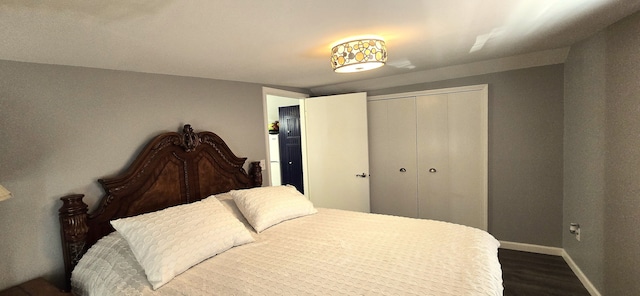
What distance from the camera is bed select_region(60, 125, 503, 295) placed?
4.59 feet

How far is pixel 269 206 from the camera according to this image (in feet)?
7.41

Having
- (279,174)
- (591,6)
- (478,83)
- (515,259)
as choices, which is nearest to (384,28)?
(591,6)

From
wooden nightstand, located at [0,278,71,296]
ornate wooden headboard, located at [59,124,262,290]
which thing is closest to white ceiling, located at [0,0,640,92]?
ornate wooden headboard, located at [59,124,262,290]

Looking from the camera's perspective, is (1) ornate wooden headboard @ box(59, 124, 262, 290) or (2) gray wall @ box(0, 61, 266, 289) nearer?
(2) gray wall @ box(0, 61, 266, 289)

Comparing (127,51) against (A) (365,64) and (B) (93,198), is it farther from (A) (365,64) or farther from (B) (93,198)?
(A) (365,64)

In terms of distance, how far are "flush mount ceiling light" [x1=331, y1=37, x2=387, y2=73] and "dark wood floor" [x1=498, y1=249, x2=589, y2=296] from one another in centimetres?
214

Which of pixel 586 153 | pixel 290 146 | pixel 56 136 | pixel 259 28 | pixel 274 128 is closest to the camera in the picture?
pixel 259 28

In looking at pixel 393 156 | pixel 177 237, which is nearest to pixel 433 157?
pixel 393 156

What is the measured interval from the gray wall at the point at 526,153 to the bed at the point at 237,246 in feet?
4.78

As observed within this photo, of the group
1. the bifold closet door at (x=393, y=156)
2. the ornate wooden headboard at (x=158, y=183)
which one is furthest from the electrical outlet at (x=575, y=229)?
the ornate wooden headboard at (x=158, y=183)

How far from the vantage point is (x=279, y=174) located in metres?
5.21

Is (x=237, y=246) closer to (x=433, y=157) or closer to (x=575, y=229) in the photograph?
(x=433, y=157)

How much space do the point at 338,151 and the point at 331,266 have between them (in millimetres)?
2236

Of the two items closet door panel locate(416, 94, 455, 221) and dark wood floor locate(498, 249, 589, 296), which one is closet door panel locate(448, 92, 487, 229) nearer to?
closet door panel locate(416, 94, 455, 221)
